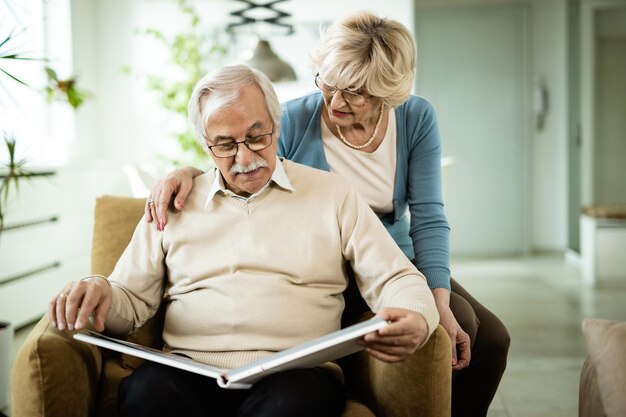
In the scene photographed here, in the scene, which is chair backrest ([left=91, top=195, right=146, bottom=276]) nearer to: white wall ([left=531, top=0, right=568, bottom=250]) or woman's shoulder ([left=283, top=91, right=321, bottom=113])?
woman's shoulder ([left=283, top=91, right=321, bottom=113])

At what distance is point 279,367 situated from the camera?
4.46 ft

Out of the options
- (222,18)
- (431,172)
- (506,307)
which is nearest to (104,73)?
(222,18)

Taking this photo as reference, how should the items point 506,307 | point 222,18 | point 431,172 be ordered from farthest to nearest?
point 222,18, point 506,307, point 431,172

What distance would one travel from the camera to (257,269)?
64.1 inches

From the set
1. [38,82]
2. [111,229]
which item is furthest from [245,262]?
[38,82]

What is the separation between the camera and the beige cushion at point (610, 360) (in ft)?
4.19

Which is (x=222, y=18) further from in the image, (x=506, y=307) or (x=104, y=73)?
(x=506, y=307)

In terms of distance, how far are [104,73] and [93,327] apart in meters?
5.06

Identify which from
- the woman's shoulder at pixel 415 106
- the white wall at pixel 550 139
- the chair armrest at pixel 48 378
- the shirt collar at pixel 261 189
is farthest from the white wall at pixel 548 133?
the chair armrest at pixel 48 378

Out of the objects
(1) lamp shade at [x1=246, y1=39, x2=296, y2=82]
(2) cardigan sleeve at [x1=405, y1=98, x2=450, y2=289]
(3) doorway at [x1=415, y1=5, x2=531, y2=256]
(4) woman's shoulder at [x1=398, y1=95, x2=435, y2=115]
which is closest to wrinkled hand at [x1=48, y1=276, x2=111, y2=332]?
(2) cardigan sleeve at [x1=405, y1=98, x2=450, y2=289]

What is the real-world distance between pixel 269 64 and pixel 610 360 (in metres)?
Answer: 3.46

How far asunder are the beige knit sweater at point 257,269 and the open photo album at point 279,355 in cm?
14

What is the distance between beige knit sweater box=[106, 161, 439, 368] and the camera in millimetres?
1571

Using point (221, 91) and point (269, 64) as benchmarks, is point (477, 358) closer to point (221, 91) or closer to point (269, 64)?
point (221, 91)
